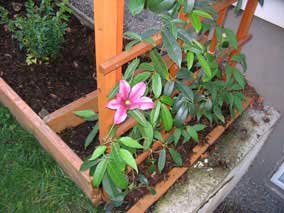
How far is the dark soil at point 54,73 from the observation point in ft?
6.26

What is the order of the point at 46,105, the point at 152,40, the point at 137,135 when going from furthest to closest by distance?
the point at 46,105 → the point at 137,135 → the point at 152,40

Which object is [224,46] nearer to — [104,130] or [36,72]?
[104,130]

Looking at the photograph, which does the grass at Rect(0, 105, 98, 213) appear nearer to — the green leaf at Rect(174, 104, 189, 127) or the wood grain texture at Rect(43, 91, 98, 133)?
the wood grain texture at Rect(43, 91, 98, 133)

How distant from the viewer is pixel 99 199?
160cm

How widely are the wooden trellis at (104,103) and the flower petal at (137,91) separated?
79 millimetres

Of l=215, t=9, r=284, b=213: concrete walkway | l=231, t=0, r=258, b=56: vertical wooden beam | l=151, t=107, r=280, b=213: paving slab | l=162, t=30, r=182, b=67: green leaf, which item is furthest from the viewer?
l=215, t=9, r=284, b=213: concrete walkway

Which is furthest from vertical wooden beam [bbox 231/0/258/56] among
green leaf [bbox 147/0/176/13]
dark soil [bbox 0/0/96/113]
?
dark soil [bbox 0/0/96/113]

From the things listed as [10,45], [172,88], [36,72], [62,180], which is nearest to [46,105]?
[36,72]

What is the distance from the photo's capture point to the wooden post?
891 mm

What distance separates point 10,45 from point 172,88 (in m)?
1.32

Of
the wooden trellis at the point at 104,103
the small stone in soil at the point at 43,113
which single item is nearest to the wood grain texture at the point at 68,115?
the wooden trellis at the point at 104,103

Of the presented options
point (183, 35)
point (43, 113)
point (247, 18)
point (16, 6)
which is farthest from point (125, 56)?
point (16, 6)

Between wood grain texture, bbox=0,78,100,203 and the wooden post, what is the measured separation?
485 millimetres

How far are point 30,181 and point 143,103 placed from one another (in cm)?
96
